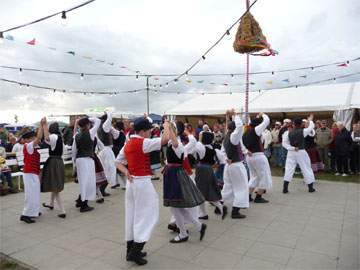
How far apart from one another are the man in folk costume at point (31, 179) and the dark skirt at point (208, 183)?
9.27ft

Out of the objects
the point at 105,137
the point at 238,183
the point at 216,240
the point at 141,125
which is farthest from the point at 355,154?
the point at 141,125

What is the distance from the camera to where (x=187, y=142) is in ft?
16.0

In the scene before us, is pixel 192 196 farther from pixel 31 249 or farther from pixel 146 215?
pixel 31 249

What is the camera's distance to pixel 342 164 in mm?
10000

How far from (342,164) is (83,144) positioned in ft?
26.8

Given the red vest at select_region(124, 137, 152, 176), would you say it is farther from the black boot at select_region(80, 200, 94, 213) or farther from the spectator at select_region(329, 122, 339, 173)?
the spectator at select_region(329, 122, 339, 173)

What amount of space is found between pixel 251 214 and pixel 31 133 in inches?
164

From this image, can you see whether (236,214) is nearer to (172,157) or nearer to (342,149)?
(172,157)

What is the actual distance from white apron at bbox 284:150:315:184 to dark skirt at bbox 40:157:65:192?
495 cm

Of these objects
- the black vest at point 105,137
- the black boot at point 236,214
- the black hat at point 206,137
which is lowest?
the black boot at point 236,214

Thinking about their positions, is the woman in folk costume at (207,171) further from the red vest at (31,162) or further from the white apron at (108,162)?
the white apron at (108,162)

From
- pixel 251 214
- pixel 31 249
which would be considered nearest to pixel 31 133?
pixel 31 249

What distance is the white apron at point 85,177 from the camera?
234 inches

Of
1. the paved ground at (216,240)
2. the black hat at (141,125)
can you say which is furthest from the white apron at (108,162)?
the black hat at (141,125)
